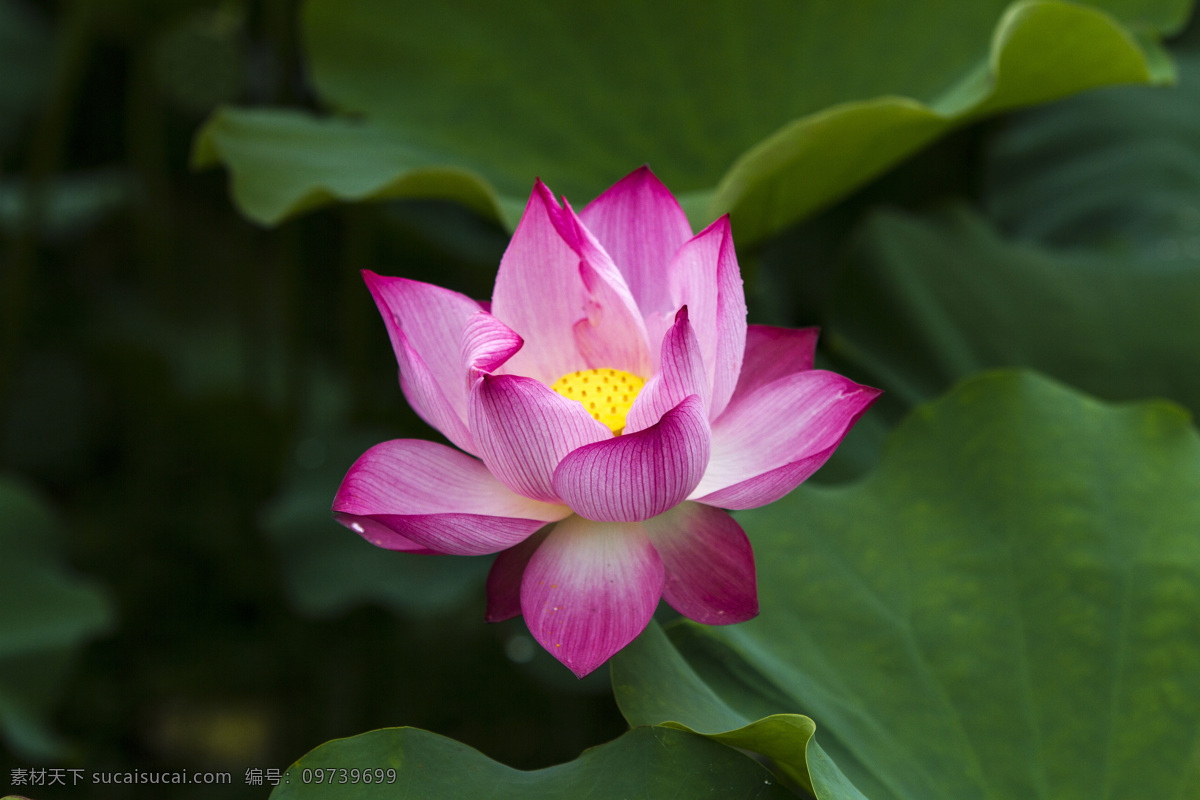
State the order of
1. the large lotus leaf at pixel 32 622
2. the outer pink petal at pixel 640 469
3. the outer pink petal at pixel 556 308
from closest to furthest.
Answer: the outer pink petal at pixel 640 469 < the outer pink petal at pixel 556 308 < the large lotus leaf at pixel 32 622

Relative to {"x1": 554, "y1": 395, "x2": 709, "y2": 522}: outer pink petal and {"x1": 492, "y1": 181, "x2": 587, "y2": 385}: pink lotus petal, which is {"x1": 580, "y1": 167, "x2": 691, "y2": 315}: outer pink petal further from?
{"x1": 554, "y1": 395, "x2": 709, "y2": 522}: outer pink petal

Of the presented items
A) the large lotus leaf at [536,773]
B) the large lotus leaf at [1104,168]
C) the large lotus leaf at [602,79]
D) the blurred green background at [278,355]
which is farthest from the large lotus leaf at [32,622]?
the large lotus leaf at [1104,168]

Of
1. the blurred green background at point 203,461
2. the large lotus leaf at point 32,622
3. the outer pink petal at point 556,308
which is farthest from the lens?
the blurred green background at point 203,461


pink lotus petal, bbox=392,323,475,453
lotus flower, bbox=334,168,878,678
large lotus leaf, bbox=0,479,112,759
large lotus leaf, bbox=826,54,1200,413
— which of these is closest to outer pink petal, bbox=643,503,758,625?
lotus flower, bbox=334,168,878,678

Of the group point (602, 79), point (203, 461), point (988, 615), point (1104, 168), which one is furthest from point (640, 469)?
point (203, 461)

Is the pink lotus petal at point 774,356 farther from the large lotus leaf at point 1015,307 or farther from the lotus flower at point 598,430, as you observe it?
the large lotus leaf at point 1015,307

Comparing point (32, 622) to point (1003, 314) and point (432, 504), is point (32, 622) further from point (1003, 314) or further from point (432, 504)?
point (1003, 314)

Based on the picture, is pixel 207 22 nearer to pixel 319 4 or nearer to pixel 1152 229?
pixel 319 4

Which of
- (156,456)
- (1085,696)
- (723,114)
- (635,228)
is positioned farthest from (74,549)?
(1085,696)

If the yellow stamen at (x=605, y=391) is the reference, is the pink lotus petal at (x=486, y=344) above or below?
above
